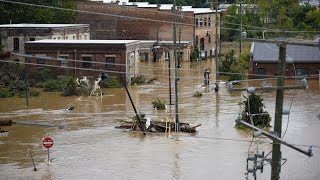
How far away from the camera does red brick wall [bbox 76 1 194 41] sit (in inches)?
2633

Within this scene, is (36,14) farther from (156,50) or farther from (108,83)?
(108,83)

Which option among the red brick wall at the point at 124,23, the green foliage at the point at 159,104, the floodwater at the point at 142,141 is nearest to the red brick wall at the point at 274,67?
the floodwater at the point at 142,141

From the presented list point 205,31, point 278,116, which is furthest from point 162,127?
point 205,31

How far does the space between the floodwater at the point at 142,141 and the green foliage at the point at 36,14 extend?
→ 59.9 ft

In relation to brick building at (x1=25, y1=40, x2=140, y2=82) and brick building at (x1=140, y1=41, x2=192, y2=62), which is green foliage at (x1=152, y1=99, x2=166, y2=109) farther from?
brick building at (x1=140, y1=41, x2=192, y2=62)

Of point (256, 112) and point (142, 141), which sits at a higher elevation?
point (256, 112)

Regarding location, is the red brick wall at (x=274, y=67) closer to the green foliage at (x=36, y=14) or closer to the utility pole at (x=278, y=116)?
the green foliage at (x=36, y=14)

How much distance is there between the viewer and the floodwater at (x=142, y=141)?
Answer: 26031 mm

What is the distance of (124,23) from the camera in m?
67.9

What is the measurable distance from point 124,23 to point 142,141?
37.6 m

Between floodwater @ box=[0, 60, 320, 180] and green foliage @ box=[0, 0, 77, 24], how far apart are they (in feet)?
59.9

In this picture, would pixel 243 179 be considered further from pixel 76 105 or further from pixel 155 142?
pixel 76 105

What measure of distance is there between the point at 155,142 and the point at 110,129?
128 inches

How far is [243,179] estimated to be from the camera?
80.6 ft
